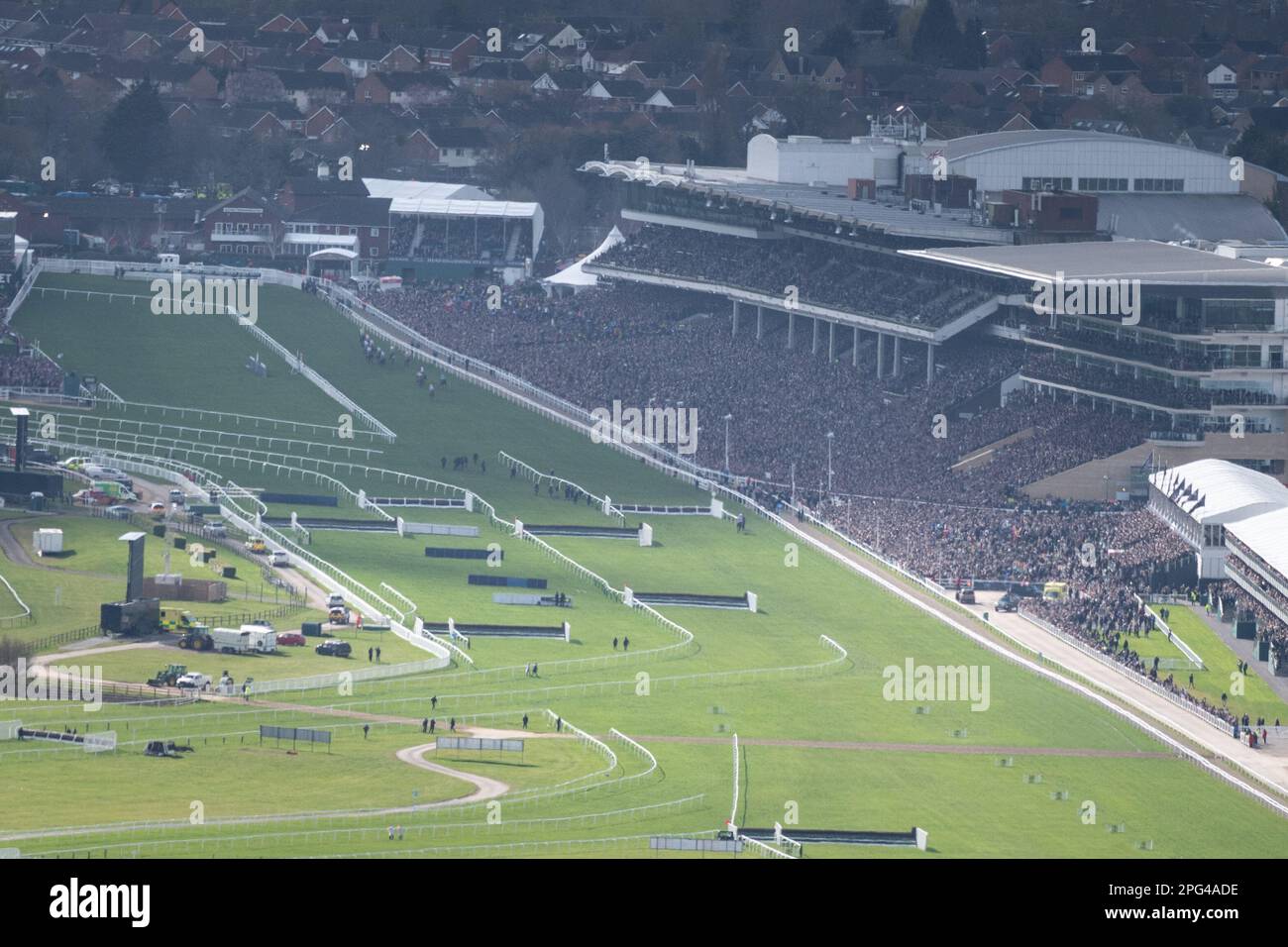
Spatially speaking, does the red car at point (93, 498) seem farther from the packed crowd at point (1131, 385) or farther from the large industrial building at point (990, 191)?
the large industrial building at point (990, 191)

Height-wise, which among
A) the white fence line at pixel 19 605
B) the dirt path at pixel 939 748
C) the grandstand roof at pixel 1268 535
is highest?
the grandstand roof at pixel 1268 535

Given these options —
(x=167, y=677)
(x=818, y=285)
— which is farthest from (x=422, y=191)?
(x=167, y=677)

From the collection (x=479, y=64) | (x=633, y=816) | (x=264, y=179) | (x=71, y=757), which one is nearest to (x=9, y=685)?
(x=71, y=757)

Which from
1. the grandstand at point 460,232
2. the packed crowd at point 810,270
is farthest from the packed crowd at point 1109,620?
the grandstand at point 460,232

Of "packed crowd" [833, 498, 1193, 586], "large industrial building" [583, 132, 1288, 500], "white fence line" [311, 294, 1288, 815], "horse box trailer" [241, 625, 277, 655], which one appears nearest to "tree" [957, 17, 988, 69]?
"large industrial building" [583, 132, 1288, 500]

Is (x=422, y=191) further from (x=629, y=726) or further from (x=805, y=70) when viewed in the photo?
(x=629, y=726)
